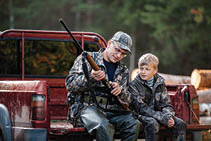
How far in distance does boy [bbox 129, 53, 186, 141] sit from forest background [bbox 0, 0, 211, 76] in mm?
20803

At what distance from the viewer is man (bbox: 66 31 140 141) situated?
5.80m

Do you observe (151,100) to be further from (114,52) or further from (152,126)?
(114,52)

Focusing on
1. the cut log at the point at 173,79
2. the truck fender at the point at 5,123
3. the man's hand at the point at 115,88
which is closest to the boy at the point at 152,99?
the man's hand at the point at 115,88

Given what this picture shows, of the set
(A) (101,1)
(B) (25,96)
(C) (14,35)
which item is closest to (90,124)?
(B) (25,96)

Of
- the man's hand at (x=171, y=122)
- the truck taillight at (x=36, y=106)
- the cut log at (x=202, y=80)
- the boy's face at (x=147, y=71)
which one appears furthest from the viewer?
the cut log at (x=202, y=80)

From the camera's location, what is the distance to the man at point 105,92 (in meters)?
5.80

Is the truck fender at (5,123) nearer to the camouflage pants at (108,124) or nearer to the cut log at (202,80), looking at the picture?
the camouflage pants at (108,124)

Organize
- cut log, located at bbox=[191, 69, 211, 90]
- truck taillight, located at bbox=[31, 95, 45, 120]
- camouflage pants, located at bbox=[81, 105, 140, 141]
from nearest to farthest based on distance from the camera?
camouflage pants, located at bbox=[81, 105, 140, 141]
truck taillight, located at bbox=[31, 95, 45, 120]
cut log, located at bbox=[191, 69, 211, 90]

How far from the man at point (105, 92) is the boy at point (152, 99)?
0.76ft

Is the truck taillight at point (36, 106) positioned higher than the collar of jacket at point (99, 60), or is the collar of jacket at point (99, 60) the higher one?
the collar of jacket at point (99, 60)

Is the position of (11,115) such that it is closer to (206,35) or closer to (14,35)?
(14,35)

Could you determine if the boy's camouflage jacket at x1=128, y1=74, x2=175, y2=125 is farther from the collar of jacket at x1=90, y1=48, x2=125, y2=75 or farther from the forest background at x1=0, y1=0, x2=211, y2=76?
the forest background at x1=0, y1=0, x2=211, y2=76

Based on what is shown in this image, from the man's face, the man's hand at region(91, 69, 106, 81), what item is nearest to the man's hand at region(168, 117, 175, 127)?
the man's face

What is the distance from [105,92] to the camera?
5.99 meters
